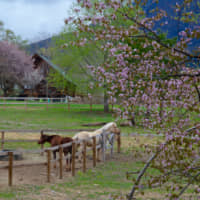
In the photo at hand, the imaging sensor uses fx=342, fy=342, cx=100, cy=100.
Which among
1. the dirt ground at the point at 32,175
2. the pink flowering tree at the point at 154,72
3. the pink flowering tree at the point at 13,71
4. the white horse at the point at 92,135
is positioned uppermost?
the pink flowering tree at the point at 13,71

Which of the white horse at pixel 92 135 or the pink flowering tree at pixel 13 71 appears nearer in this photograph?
the white horse at pixel 92 135

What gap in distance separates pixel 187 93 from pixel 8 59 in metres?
50.3

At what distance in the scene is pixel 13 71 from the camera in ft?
175

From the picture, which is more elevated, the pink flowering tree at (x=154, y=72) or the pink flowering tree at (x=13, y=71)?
the pink flowering tree at (x=13, y=71)

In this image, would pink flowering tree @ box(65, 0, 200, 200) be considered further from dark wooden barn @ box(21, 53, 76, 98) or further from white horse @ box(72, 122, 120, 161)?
dark wooden barn @ box(21, 53, 76, 98)

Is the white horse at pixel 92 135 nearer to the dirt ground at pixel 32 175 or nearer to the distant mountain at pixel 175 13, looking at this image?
the dirt ground at pixel 32 175

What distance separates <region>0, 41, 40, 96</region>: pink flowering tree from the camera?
172 ft

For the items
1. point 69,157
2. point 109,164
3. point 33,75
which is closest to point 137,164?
point 109,164

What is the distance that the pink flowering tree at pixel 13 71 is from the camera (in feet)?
172

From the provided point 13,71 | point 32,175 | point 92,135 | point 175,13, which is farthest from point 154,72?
point 13,71

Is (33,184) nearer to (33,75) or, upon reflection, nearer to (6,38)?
(33,75)

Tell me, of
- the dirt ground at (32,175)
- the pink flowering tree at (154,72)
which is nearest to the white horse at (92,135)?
the dirt ground at (32,175)

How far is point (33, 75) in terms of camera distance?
53719mm

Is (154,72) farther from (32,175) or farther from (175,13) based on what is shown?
(32,175)
